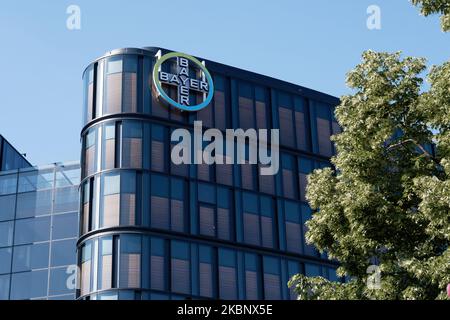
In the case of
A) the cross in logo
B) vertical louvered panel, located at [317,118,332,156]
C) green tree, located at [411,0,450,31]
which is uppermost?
the cross in logo

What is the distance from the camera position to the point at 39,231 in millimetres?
63656

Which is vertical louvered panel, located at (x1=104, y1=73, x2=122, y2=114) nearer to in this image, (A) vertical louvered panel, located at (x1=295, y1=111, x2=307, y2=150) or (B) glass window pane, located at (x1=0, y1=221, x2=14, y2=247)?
(B) glass window pane, located at (x1=0, y1=221, x2=14, y2=247)

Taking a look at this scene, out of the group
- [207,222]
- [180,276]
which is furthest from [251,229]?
[180,276]

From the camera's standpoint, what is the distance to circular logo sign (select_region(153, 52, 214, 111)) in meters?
57.2

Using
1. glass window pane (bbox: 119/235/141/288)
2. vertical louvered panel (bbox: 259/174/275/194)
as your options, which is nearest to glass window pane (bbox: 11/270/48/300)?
glass window pane (bbox: 119/235/141/288)

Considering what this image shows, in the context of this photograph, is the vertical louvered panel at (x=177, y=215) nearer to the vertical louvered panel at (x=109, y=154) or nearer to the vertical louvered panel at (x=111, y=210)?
the vertical louvered panel at (x=111, y=210)

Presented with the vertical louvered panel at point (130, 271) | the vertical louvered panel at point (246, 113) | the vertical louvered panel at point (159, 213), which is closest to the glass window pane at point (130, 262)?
the vertical louvered panel at point (130, 271)

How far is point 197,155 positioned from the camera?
57531mm

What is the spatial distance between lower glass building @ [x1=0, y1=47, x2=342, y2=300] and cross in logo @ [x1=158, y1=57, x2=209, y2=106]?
76 millimetres

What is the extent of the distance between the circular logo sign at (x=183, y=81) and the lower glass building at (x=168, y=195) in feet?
0.29

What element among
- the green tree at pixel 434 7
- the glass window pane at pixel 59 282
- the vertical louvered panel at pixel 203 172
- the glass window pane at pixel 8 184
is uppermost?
the glass window pane at pixel 8 184

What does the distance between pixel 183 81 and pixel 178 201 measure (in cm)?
808

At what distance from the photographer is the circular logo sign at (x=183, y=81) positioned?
5725cm
